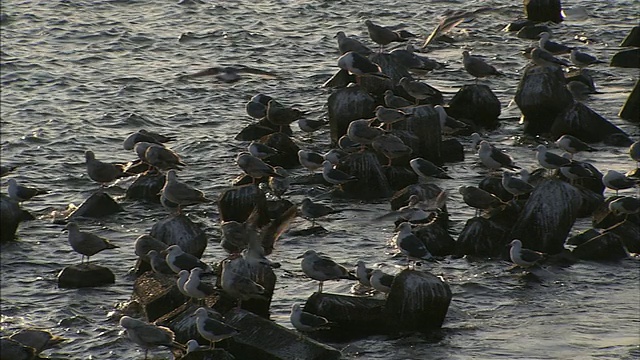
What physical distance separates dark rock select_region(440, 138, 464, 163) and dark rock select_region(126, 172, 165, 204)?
178 inches

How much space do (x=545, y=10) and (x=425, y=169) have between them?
13.8m

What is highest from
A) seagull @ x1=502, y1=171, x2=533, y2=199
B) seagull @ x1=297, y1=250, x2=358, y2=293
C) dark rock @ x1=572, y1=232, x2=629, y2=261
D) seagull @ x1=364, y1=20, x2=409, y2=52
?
seagull @ x1=364, y1=20, x2=409, y2=52

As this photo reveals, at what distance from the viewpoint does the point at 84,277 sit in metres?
14.0

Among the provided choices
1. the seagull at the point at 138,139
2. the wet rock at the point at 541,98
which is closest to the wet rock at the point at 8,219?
the seagull at the point at 138,139

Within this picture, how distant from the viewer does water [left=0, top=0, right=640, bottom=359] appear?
42.1 feet

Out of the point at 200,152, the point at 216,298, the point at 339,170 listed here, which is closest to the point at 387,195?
the point at 339,170

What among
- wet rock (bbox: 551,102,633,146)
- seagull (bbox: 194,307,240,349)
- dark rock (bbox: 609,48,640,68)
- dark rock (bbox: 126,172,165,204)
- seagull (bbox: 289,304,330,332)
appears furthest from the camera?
dark rock (bbox: 609,48,640,68)

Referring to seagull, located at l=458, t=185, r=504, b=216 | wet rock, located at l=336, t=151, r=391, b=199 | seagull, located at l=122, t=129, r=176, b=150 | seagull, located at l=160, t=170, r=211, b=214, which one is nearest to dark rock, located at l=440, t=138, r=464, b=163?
wet rock, located at l=336, t=151, r=391, b=199

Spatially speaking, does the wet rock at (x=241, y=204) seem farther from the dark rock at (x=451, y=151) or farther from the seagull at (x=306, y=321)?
the dark rock at (x=451, y=151)

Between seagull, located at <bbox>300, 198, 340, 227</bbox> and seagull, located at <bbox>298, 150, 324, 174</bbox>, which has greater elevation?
seagull, located at <bbox>298, 150, 324, 174</bbox>

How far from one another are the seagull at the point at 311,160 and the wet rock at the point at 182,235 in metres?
3.84

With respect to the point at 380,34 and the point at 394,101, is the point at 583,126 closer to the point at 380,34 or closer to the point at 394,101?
the point at 394,101

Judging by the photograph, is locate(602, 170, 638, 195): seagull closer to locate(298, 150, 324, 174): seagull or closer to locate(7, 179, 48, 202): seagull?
locate(298, 150, 324, 174): seagull

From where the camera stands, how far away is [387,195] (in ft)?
57.4
